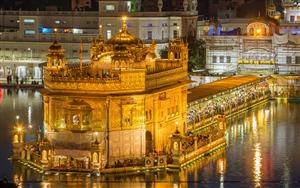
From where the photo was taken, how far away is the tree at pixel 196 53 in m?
61.2

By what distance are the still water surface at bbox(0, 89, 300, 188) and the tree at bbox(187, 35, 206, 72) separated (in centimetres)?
1637

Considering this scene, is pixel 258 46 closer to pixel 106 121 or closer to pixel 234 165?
pixel 234 165

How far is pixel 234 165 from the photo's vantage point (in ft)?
105

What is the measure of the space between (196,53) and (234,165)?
30505 millimetres

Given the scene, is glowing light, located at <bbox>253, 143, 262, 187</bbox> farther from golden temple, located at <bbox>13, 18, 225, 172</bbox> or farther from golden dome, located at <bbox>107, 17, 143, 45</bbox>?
golden dome, located at <bbox>107, 17, 143, 45</bbox>

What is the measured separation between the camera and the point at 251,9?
7700 cm

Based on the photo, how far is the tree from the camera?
61156 millimetres

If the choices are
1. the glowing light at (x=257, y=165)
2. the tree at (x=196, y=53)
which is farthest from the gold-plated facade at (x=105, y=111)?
the tree at (x=196, y=53)

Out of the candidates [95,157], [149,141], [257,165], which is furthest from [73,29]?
[95,157]

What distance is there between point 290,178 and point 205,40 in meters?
31.9

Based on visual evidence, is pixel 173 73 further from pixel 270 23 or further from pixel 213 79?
pixel 270 23

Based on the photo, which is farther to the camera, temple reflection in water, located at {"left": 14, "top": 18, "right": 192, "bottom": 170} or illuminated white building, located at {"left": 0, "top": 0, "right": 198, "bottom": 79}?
illuminated white building, located at {"left": 0, "top": 0, "right": 198, "bottom": 79}

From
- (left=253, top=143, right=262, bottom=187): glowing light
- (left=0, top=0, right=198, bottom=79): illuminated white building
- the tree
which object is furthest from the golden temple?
(left=0, top=0, right=198, bottom=79): illuminated white building

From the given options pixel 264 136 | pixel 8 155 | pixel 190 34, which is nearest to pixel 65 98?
pixel 8 155
